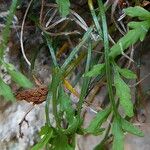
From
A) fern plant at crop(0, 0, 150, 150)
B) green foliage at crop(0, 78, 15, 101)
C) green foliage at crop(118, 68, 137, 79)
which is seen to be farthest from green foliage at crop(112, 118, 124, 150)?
green foliage at crop(0, 78, 15, 101)

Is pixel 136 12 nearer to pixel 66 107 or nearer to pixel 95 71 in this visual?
pixel 95 71

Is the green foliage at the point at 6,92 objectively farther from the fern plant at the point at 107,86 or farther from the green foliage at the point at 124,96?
the green foliage at the point at 124,96

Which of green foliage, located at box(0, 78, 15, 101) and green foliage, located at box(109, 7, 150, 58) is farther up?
green foliage, located at box(0, 78, 15, 101)

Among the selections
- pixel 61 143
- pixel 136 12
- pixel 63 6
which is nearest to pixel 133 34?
pixel 136 12

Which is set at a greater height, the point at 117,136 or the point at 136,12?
the point at 136,12

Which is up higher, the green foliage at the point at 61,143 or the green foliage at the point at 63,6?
the green foliage at the point at 63,6

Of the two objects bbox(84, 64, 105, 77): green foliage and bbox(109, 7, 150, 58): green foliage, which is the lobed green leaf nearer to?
bbox(109, 7, 150, 58): green foliage

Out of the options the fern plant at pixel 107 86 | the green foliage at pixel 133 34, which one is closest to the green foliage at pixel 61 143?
the fern plant at pixel 107 86

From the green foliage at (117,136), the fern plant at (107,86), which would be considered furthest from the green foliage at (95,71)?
the green foliage at (117,136)

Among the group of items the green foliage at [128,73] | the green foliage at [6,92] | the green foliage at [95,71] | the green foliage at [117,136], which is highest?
the green foliage at [6,92]

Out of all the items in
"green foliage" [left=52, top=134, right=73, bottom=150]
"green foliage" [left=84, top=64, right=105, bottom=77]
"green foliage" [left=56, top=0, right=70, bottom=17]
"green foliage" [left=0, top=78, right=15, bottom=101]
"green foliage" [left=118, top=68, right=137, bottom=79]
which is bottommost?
"green foliage" [left=52, top=134, right=73, bottom=150]

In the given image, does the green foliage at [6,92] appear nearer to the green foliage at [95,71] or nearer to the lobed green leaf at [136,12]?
the green foliage at [95,71]

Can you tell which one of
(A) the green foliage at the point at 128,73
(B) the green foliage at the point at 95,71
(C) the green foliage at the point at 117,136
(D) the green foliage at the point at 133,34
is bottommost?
(C) the green foliage at the point at 117,136
